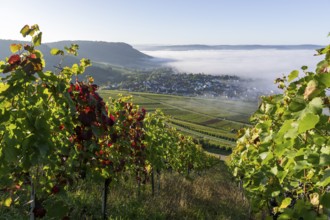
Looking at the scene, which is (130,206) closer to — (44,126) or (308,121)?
(44,126)

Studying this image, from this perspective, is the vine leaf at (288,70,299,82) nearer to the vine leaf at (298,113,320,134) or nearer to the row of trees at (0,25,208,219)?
the vine leaf at (298,113,320,134)

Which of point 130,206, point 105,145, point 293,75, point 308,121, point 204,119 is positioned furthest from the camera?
point 204,119

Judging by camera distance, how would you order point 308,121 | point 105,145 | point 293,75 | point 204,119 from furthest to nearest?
1. point 204,119
2. point 105,145
3. point 293,75
4. point 308,121

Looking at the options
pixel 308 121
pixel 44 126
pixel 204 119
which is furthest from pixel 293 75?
pixel 204 119

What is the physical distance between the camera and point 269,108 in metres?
3.21

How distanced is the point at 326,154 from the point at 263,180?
0.99 meters

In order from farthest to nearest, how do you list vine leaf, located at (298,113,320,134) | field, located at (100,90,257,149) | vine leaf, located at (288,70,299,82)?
field, located at (100,90,257,149) → vine leaf, located at (288,70,299,82) → vine leaf, located at (298,113,320,134)

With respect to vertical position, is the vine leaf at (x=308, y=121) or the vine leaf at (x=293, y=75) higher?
the vine leaf at (x=293, y=75)

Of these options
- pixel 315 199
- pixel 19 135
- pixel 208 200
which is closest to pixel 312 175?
pixel 315 199

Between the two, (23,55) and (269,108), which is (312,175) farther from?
(23,55)

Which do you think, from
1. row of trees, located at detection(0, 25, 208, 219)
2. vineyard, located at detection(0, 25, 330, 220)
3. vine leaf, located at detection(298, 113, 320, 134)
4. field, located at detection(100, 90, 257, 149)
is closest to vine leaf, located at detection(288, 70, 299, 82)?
vineyard, located at detection(0, 25, 330, 220)

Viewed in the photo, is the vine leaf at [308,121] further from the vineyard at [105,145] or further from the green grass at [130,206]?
the green grass at [130,206]

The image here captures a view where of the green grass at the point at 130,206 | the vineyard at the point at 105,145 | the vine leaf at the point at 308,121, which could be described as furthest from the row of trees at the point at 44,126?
the vine leaf at the point at 308,121

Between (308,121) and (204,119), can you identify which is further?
(204,119)
